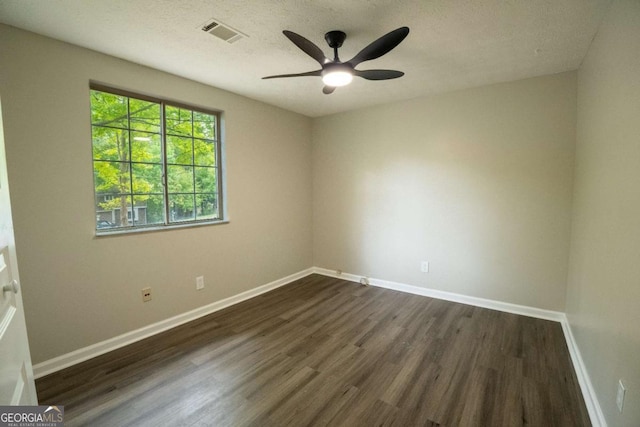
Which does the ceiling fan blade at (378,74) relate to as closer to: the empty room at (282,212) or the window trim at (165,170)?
the empty room at (282,212)

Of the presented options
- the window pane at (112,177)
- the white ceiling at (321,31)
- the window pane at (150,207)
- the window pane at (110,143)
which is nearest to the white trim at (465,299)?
the white ceiling at (321,31)

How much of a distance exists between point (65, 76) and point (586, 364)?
13.9ft

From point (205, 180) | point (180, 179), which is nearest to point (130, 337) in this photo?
point (180, 179)

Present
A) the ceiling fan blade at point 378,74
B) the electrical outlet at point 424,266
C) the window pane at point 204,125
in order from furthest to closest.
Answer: the electrical outlet at point 424,266
the window pane at point 204,125
the ceiling fan blade at point 378,74

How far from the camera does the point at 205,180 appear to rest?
312cm

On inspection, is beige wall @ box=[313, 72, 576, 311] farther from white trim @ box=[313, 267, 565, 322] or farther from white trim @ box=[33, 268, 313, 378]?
white trim @ box=[33, 268, 313, 378]

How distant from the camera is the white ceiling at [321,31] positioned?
1693mm

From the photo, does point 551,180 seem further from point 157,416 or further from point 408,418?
point 157,416

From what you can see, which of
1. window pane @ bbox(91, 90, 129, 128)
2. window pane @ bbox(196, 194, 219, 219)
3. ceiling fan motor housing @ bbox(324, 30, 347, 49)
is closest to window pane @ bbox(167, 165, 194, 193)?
window pane @ bbox(196, 194, 219, 219)

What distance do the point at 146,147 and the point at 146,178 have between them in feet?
0.96

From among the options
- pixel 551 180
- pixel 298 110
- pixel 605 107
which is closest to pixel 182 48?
pixel 298 110

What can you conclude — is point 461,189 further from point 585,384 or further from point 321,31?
point 321,31

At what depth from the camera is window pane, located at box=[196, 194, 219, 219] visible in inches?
121

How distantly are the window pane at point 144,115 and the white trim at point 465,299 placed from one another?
3.05 metres
